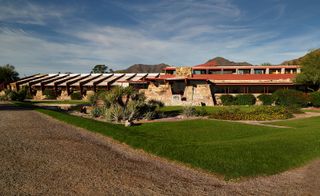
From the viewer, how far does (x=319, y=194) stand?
19.0ft

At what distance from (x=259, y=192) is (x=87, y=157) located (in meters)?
5.98

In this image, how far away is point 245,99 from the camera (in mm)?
33594

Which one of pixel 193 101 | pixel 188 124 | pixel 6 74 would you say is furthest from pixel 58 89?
pixel 188 124

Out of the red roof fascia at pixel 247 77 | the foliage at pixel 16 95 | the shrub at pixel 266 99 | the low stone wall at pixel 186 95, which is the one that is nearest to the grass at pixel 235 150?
the shrub at pixel 266 99

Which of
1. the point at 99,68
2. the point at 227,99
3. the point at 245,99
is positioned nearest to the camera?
the point at 245,99

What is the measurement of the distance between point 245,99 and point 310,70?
10.2m

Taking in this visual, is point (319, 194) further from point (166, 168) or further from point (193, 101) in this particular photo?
point (193, 101)

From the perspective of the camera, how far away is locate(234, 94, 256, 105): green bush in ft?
110

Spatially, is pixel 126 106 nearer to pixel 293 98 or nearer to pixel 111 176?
pixel 111 176

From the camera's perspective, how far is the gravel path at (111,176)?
5754mm

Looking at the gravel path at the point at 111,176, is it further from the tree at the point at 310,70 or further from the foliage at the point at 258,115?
the tree at the point at 310,70

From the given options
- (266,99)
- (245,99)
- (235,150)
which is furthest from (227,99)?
(235,150)

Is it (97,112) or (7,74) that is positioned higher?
(7,74)

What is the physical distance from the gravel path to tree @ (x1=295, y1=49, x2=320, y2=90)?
2959 centimetres
